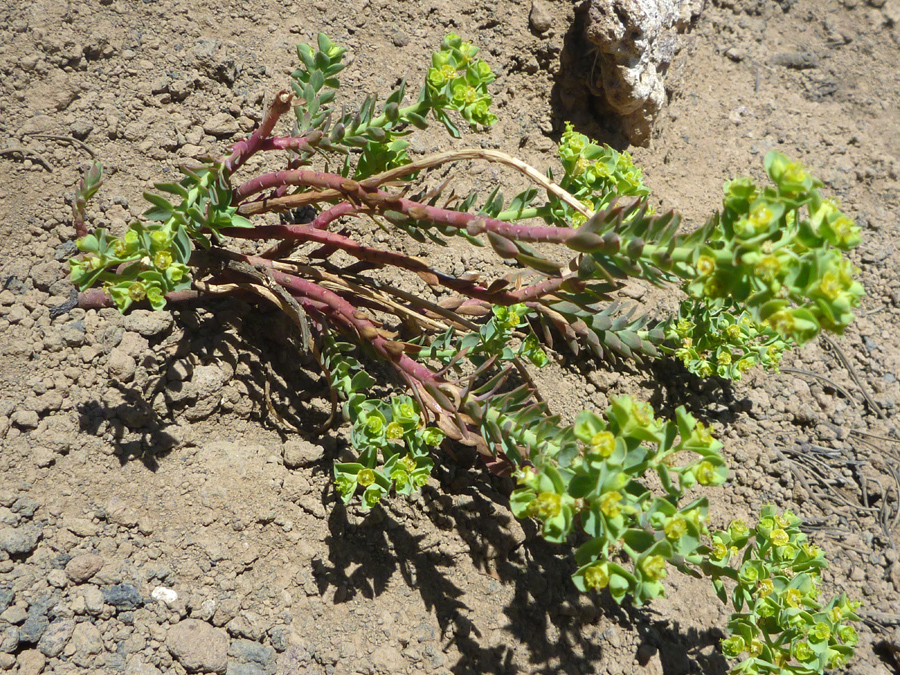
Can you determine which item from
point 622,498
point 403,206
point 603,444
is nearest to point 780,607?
point 622,498

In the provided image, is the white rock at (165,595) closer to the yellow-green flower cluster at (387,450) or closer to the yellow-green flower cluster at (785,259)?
the yellow-green flower cluster at (387,450)

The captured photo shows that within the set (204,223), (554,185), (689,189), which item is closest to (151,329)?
(204,223)

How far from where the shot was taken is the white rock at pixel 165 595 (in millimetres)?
2000

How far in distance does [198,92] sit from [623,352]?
1913 mm

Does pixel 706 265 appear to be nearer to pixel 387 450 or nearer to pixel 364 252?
pixel 387 450

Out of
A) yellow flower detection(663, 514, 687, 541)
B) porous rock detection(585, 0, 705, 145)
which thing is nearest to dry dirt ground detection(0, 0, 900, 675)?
porous rock detection(585, 0, 705, 145)

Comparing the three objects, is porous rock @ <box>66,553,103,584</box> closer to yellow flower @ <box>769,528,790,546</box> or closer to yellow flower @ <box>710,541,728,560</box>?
yellow flower @ <box>710,541,728,560</box>

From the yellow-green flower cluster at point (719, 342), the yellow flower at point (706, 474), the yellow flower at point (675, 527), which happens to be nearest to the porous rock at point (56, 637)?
the yellow flower at point (675, 527)

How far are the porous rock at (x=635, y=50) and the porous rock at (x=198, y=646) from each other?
2730 millimetres

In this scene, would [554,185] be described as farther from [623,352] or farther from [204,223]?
[204,223]

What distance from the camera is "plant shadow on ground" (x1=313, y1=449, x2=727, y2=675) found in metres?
2.22

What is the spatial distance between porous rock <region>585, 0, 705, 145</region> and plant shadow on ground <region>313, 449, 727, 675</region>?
1865 mm

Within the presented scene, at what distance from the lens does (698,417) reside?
116 inches

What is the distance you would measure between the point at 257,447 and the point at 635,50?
2.33 m
